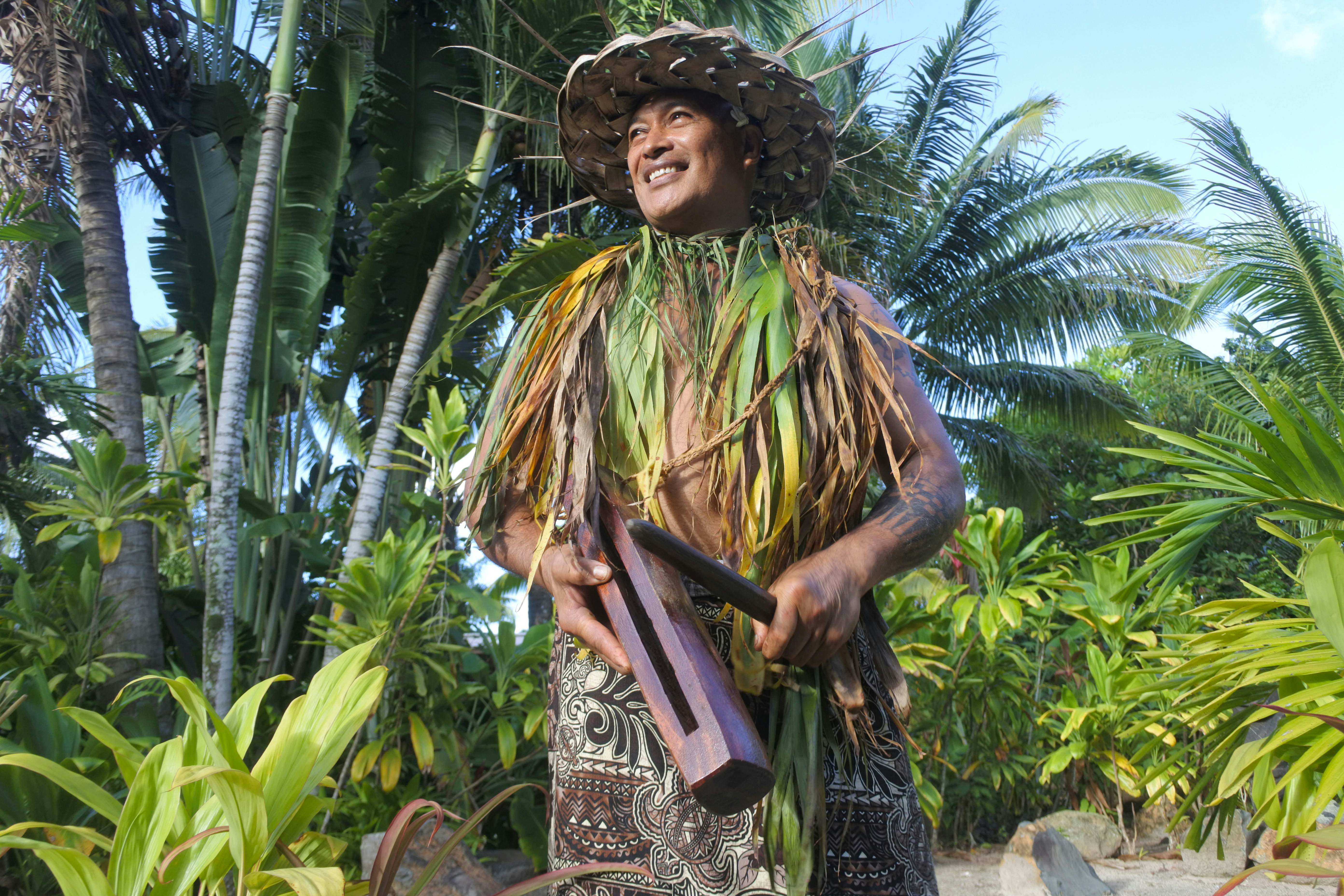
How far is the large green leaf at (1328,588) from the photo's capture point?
1735 millimetres

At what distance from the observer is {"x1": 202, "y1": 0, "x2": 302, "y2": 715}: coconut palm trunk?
4.93 m

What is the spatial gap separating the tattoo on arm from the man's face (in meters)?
0.56

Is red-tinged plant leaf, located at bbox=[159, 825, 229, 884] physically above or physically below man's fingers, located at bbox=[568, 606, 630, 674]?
below

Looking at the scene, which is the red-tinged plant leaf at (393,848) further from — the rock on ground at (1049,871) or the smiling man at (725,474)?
the rock on ground at (1049,871)

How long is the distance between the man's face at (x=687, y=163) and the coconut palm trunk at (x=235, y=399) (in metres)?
4.07

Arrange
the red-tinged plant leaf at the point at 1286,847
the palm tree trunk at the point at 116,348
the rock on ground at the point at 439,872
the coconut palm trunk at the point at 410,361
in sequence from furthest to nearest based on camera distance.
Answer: the coconut palm trunk at the point at 410,361, the palm tree trunk at the point at 116,348, the rock on ground at the point at 439,872, the red-tinged plant leaf at the point at 1286,847

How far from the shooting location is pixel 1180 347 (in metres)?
10.8

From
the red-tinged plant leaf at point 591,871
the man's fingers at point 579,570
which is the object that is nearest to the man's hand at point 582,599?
the man's fingers at point 579,570

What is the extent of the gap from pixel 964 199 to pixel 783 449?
1108 cm

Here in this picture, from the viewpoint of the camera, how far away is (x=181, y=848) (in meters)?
1.59

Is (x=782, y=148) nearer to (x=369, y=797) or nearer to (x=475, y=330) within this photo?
(x=369, y=797)

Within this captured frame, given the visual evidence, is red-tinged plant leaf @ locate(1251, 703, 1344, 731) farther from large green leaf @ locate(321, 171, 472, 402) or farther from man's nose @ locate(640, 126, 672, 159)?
large green leaf @ locate(321, 171, 472, 402)

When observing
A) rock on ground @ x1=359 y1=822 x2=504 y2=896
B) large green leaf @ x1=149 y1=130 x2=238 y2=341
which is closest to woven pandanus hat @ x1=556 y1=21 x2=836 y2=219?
rock on ground @ x1=359 y1=822 x2=504 y2=896

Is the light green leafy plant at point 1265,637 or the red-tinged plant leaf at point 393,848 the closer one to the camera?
the red-tinged plant leaf at point 393,848
